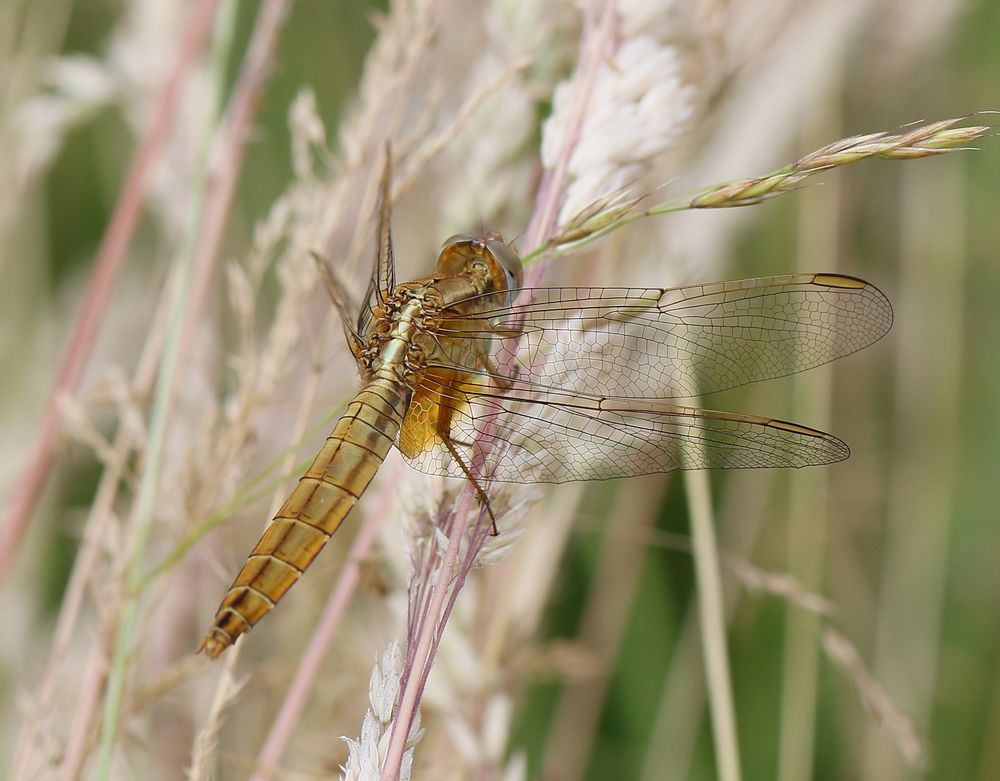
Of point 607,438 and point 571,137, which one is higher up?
point 571,137

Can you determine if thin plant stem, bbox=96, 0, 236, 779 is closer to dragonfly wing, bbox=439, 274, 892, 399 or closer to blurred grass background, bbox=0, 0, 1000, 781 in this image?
blurred grass background, bbox=0, 0, 1000, 781

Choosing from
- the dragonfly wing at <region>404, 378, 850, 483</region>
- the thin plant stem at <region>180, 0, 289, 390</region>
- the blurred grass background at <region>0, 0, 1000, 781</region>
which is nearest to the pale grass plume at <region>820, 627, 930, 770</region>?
the dragonfly wing at <region>404, 378, 850, 483</region>

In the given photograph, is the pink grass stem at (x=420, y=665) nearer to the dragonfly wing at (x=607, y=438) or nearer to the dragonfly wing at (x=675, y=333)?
the dragonfly wing at (x=607, y=438)

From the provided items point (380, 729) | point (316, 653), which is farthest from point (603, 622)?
point (380, 729)

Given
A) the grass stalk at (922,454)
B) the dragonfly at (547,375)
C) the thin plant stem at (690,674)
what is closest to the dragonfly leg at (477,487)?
the dragonfly at (547,375)

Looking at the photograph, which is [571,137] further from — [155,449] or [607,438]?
[155,449]

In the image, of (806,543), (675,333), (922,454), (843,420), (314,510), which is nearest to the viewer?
(314,510)

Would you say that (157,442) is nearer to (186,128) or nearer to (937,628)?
(186,128)
